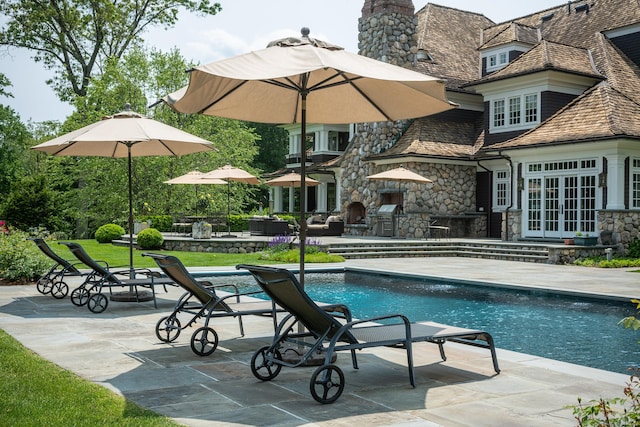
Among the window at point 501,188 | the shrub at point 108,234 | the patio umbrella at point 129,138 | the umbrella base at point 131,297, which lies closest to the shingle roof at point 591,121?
the window at point 501,188

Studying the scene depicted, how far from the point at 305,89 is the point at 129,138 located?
340 cm

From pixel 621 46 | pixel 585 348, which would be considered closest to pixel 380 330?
pixel 585 348

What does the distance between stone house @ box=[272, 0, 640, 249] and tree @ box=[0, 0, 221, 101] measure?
1149cm

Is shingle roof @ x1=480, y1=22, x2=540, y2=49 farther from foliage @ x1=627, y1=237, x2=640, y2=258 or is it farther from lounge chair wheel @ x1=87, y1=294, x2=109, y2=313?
lounge chair wheel @ x1=87, y1=294, x2=109, y2=313

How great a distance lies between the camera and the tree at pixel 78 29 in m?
31.8

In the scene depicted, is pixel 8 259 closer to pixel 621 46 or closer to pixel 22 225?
pixel 22 225

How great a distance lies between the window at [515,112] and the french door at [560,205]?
3087 millimetres

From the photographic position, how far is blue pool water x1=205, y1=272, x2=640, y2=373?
26.7 ft

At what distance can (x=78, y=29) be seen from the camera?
105 feet

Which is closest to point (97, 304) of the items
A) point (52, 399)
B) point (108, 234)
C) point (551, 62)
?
point (52, 399)

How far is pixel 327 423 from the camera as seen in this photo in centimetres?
423

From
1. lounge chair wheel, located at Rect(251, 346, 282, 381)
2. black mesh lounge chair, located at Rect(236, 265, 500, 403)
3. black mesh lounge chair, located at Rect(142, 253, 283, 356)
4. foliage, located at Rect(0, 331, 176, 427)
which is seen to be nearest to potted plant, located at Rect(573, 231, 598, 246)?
black mesh lounge chair, located at Rect(142, 253, 283, 356)

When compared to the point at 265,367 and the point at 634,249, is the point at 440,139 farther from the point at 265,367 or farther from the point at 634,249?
the point at 265,367

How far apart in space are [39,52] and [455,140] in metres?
20.9
